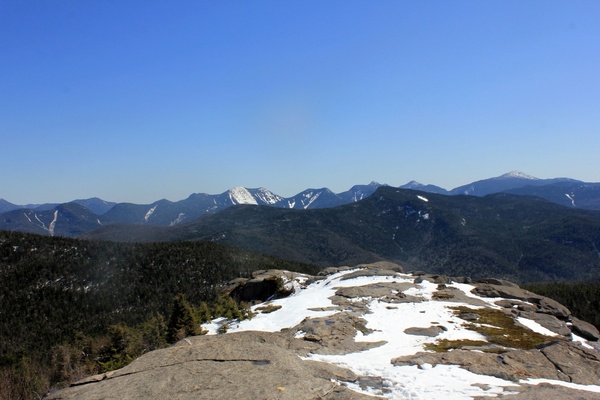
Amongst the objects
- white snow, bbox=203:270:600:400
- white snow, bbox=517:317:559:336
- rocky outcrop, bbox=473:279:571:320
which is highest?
white snow, bbox=203:270:600:400

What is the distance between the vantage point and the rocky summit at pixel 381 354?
11883 mm

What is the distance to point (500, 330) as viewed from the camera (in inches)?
1200

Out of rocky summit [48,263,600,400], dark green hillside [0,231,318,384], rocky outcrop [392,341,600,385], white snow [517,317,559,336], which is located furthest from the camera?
dark green hillside [0,231,318,384]

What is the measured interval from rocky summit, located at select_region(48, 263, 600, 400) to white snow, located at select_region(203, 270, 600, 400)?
0.31ft

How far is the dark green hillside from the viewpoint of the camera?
135875 mm

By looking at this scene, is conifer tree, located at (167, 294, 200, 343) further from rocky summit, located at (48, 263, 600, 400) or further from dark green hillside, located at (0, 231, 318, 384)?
dark green hillside, located at (0, 231, 318, 384)

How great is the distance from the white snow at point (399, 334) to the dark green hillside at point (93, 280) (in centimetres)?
9659

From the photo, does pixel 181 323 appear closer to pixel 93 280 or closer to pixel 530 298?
pixel 530 298

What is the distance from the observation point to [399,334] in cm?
2739

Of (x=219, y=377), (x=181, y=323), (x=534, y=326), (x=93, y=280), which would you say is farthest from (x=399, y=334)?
(x=93, y=280)

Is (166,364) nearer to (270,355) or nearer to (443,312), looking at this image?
(270,355)

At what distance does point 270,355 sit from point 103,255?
195161 mm

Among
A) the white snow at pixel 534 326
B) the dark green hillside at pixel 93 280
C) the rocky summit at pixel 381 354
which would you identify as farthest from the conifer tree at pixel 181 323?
the dark green hillside at pixel 93 280

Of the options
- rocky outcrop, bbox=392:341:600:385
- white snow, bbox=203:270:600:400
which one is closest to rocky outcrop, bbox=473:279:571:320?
white snow, bbox=203:270:600:400
